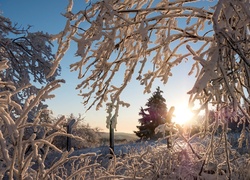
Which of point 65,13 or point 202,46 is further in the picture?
point 202,46

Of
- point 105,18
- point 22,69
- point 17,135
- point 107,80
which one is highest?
point 22,69

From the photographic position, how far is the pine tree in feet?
81.3

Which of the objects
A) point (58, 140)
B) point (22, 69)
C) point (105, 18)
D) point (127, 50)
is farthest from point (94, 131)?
point (105, 18)

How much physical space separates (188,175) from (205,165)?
29 centimetres

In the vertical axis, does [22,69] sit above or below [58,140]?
above

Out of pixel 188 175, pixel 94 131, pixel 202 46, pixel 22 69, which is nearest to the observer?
pixel 188 175

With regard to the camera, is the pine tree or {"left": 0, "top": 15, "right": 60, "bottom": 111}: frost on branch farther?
the pine tree

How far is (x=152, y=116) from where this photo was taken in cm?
2509

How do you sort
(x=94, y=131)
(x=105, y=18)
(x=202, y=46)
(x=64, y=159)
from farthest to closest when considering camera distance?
(x=94, y=131) → (x=202, y=46) → (x=105, y=18) → (x=64, y=159)

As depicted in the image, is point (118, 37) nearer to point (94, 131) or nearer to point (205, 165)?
point (205, 165)

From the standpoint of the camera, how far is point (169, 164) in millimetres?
3848

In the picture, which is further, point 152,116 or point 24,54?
point 152,116

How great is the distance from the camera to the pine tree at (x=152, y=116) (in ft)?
81.3

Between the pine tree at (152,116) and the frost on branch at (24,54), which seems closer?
the frost on branch at (24,54)
